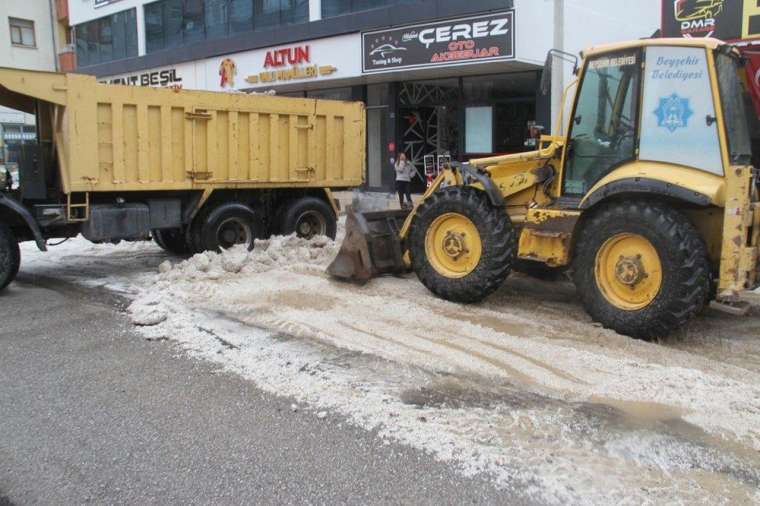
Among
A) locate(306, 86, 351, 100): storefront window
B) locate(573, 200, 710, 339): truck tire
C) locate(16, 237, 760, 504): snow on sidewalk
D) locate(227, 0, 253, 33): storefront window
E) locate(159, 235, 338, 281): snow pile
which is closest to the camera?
locate(16, 237, 760, 504): snow on sidewalk

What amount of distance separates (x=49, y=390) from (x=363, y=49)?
1401 centimetres

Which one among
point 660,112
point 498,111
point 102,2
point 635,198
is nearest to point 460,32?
point 498,111

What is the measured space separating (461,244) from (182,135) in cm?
451

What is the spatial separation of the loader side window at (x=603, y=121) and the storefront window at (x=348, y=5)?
36.3 feet

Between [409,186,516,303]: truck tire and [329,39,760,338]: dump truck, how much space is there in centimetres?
2

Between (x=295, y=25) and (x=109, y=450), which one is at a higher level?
(x=295, y=25)

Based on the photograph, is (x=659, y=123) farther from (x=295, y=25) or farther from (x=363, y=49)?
(x=295, y=25)

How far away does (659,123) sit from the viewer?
5977 millimetres

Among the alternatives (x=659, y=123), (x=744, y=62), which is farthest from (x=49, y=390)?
(x=744, y=62)

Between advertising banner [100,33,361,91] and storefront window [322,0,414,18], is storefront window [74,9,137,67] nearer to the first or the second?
advertising banner [100,33,361,91]

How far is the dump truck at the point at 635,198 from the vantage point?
5594 mm

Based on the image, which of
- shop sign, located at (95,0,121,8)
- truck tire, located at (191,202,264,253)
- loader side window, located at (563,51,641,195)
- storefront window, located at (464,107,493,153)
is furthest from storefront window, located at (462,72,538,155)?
shop sign, located at (95,0,121,8)

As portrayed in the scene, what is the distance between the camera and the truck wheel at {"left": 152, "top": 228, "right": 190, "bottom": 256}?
10922 mm

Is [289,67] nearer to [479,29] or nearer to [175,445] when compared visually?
[479,29]
